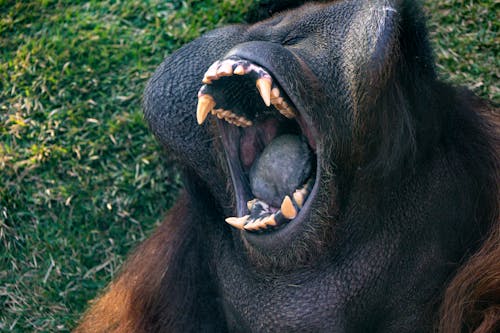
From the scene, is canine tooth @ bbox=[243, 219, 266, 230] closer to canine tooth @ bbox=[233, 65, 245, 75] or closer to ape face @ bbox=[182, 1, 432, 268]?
ape face @ bbox=[182, 1, 432, 268]

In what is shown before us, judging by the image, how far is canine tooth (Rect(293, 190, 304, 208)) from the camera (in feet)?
6.71

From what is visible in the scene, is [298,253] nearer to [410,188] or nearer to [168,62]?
[410,188]

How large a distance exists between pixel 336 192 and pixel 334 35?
0.44m

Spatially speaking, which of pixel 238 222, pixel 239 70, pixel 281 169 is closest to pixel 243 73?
pixel 239 70

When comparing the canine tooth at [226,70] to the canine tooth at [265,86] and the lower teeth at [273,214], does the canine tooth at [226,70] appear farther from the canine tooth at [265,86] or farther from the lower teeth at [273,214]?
the lower teeth at [273,214]

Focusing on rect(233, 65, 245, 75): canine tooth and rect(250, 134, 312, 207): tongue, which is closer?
rect(233, 65, 245, 75): canine tooth

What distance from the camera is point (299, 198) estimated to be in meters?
2.05

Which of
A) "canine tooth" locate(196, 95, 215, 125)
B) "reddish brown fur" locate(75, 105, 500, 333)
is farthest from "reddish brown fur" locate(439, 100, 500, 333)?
"canine tooth" locate(196, 95, 215, 125)

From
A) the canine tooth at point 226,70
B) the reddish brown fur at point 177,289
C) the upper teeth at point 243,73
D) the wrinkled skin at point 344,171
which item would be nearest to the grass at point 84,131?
the reddish brown fur at point 177,289

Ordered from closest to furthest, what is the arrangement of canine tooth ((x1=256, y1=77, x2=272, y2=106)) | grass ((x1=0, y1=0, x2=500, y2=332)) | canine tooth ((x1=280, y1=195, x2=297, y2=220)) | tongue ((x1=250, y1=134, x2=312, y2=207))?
canine tooth ((x1=256, y1=77, x2=272, y2=106)), canine tooth ((x1=280, y1=195, x2=297, y2=220)), tongue ((x1=250, y1=134, x2=312, y2=207)), grass ((x1=0, y1=0, x2=500, y2=332))

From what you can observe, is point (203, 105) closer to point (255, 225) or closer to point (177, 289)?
point (255, 225)

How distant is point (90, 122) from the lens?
3318 mm

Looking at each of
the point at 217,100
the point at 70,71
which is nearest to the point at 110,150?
the point at 70,71

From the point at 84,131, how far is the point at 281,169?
1471mm
